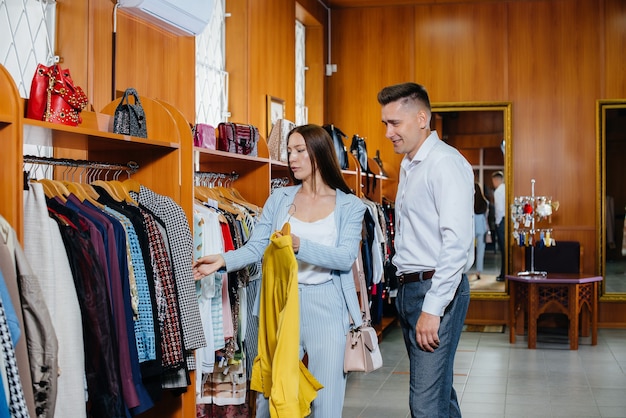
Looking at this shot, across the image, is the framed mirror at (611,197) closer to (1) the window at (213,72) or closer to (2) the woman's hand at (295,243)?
(1) the window at (213,72)

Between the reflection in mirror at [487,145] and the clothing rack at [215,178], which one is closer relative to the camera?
the clothing rack at [215,178]

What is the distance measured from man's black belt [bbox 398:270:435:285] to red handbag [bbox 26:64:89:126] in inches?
52.4

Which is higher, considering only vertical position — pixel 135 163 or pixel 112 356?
pixel 135 163

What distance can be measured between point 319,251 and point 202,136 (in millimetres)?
1306

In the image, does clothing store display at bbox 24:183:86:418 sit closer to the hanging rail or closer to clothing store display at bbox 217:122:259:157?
the hanging rail

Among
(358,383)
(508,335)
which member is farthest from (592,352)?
(358,383)

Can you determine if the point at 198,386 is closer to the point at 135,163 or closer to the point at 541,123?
the point at 135,163

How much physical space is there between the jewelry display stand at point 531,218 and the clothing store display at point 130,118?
499cm

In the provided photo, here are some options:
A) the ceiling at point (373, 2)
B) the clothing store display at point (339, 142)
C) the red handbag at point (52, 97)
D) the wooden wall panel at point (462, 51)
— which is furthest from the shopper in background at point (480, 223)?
the red handbag at point (52, 97)

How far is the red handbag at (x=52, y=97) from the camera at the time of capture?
2.82 m

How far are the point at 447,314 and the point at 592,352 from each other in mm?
4584

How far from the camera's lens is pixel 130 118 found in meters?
3.40

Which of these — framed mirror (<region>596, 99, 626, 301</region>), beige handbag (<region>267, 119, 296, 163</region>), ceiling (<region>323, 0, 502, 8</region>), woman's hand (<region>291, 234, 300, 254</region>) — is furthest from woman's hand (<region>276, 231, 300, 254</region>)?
framed mirror (<region>596, 99, 626, 301</region>)

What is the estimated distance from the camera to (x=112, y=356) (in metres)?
2.79
